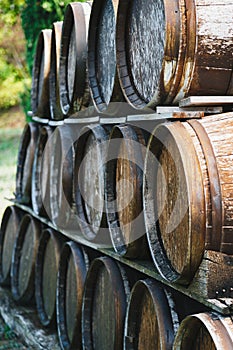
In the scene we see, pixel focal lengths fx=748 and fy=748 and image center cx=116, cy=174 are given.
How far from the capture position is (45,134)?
213 inches

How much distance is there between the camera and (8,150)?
806 inches

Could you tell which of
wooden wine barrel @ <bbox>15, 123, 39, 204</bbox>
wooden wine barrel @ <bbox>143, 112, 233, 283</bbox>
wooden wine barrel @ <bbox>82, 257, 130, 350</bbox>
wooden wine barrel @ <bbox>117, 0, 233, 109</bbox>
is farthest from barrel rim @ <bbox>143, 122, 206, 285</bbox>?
wooden wine barrel @ <bbox>15, 123, 39, 204</bbox>

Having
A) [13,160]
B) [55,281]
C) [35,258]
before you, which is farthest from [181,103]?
[13,160]

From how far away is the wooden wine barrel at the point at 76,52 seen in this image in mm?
4469

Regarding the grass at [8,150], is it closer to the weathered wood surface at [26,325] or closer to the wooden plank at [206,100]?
the weathered wood surface at [26,325]

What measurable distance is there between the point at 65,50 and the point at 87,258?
1361mm

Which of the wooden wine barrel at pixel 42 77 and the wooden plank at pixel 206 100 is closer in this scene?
the wooden plank at pixel 206 100

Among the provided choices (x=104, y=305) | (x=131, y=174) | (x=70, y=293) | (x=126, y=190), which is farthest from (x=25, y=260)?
(x=131, y=174)

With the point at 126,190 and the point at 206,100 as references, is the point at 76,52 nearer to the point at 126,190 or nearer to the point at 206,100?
the point at 126,190

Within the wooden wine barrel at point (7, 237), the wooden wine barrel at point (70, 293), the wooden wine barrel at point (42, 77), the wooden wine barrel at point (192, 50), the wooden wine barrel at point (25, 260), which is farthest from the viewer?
the wooden wine barrel at point (7, 237)

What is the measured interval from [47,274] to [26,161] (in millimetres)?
1125

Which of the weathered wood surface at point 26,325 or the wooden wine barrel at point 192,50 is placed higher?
the wooden wine barrel at point 192,50

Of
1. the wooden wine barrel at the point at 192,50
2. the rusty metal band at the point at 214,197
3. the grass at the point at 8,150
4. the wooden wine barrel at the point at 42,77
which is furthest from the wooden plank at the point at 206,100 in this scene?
the grass at the point at 8,150

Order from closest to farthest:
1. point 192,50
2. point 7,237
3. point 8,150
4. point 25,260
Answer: point 192,50 → point 25,260 → point 7,237 → point 8,150
